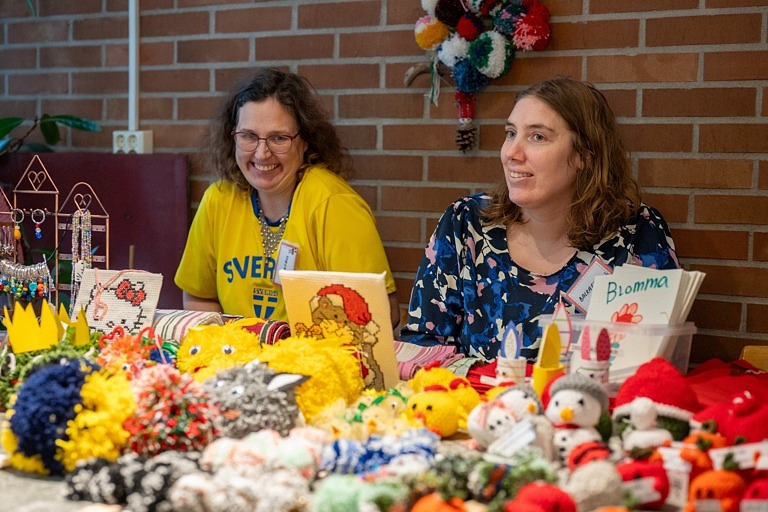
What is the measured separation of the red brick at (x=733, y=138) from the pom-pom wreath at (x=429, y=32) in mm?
808

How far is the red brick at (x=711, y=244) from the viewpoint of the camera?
246cm

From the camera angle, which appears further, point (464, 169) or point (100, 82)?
point (100, 82)

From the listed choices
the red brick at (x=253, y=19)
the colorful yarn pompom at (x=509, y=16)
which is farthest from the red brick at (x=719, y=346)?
the red brick at (x=253, y=19)

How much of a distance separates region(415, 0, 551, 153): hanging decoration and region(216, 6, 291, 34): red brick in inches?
21.2

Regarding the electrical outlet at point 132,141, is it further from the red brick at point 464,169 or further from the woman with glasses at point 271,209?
the red brick at point 464,169

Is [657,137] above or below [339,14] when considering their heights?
below

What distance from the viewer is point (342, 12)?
288 centimetres

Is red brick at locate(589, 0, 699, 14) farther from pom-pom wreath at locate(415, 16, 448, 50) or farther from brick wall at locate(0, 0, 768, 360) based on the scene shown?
pom-pom wreath at locate(415, 16, 448, 50)

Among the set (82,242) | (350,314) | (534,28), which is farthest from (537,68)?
(82,242)

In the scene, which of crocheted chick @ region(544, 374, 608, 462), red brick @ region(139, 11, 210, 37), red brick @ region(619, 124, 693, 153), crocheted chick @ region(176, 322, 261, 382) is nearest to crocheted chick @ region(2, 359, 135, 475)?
crocheted chick @ region(176, 322, 261, 382)

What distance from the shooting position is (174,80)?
3174 millimetres

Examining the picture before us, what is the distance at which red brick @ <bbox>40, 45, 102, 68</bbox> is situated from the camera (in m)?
3.30

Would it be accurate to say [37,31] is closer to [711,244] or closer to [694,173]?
[694,173]

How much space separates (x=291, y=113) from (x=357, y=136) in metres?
0.35
